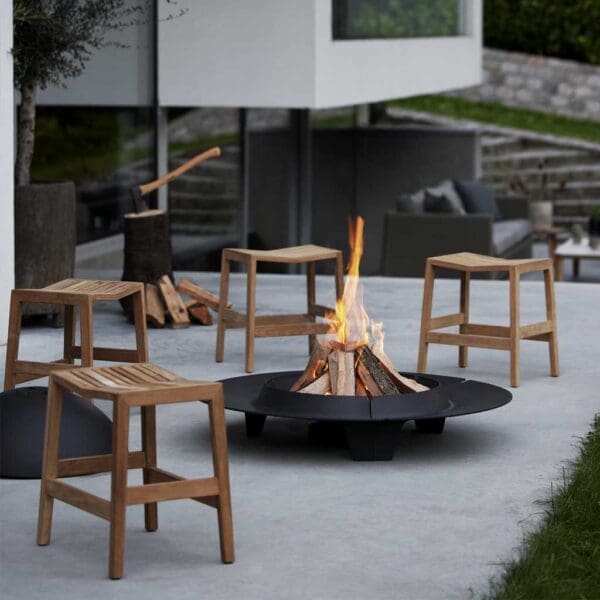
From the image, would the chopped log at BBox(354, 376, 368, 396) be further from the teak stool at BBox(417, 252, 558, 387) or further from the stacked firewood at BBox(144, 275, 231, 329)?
the stacked firewood at BBox(144, 275, 231, 329)

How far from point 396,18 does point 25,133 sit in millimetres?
5025

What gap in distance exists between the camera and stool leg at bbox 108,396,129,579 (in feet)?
12.0

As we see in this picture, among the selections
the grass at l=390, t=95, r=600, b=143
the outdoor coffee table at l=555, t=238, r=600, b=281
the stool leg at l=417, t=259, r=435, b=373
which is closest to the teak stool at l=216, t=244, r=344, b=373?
the stool leg at l=417, t=259, r=435, b=373

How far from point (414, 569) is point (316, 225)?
490 inches

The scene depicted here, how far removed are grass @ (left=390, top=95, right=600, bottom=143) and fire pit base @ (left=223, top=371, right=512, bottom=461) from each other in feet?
51.7

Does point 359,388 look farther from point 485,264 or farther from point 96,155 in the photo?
point 96,155

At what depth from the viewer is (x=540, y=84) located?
72.1 ft

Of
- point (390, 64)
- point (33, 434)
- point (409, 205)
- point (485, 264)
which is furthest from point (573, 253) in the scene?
point (33, 434)

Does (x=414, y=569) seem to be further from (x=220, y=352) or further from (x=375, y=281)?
(x=375, y=281)

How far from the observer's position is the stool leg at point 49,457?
398 centimetres

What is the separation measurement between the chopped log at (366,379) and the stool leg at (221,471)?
52.9 inches

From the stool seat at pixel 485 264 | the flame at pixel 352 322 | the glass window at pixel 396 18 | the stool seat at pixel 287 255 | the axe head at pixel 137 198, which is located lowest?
the flame at pixel 352 322

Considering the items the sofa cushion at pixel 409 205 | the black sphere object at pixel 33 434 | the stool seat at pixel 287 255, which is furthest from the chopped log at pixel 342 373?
the sofa cushion at pixel 409 205

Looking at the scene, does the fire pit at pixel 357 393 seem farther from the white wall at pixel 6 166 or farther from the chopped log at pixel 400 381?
the white wall at pixel 6 166
